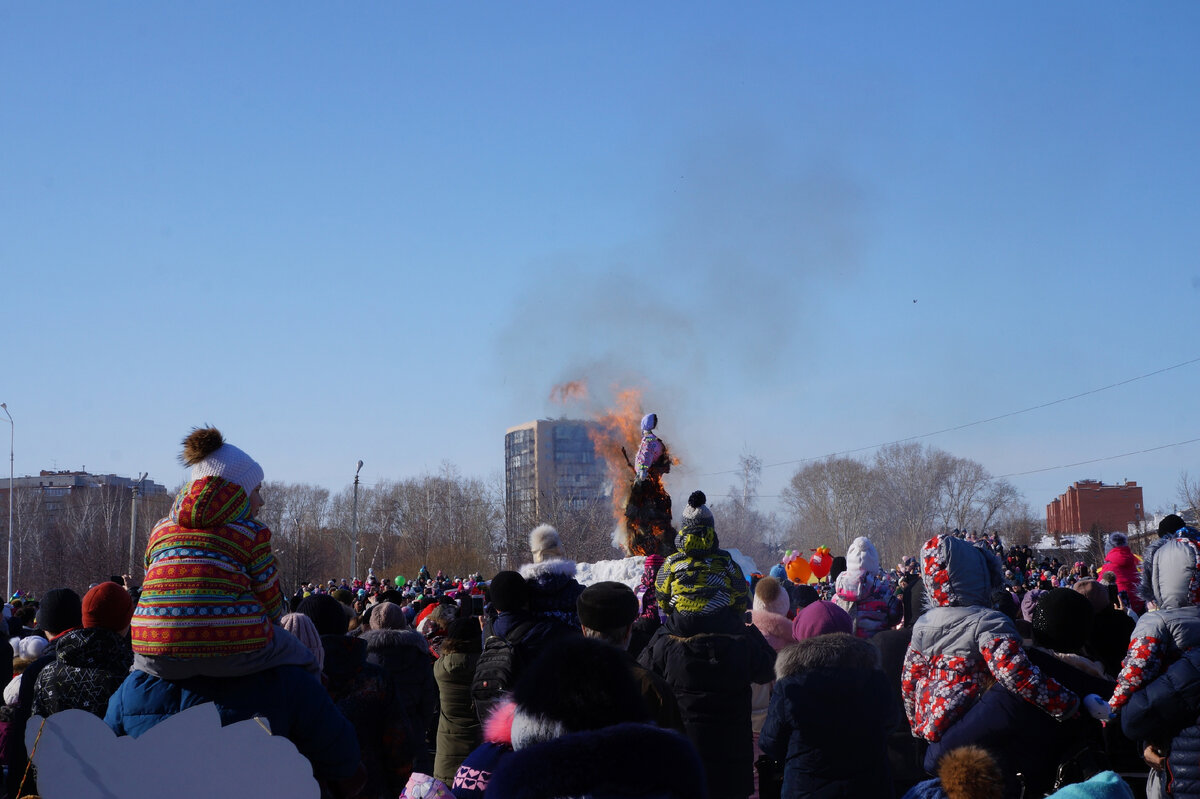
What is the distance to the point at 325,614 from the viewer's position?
5.01 metres

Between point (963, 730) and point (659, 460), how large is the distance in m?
13.3

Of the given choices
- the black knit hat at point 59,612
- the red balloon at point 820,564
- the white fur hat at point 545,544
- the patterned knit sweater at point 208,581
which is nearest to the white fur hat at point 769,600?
the white fur hat at point 545,544

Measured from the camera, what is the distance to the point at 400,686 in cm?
675

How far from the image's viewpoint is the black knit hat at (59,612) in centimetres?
564

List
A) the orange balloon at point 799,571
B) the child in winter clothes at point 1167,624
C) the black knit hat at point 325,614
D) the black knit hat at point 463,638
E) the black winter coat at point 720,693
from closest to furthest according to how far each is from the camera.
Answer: the child in winter clothes at point 1167,624 < the black knit hat at point 325,614 < the black winter coat at point 720,693 < the black knit hat at point 463,638 < the orange balloon at point 799,571

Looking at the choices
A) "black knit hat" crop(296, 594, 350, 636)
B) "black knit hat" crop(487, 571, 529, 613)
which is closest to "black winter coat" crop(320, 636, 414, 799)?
"black knit hat" crop(296, 594, 350, 636)

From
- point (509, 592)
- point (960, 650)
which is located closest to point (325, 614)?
point (509, 592)

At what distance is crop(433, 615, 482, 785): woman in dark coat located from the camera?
22.1 ft

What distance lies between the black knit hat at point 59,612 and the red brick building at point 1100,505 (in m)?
96.4

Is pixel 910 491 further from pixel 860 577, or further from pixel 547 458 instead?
pixel 860 577

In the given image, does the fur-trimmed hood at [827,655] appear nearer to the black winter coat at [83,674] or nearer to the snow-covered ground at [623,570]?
→ the black winter coat at [83,674]

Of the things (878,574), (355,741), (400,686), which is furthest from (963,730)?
(878,574)

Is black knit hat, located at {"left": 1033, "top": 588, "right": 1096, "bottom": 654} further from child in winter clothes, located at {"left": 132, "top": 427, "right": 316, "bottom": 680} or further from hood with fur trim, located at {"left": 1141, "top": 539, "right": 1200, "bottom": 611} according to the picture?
child in winter clothes, located at {"left": 132, "top": 427, "right": 316, "bottom": 680}

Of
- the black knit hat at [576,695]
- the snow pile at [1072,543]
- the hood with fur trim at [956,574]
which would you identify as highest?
the hood with fur trim at [956,574]
